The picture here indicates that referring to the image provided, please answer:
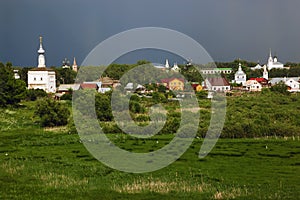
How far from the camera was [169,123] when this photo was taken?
3716 cm

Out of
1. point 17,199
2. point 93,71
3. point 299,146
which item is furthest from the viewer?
point 93,71

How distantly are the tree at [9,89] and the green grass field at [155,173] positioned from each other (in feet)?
59.5

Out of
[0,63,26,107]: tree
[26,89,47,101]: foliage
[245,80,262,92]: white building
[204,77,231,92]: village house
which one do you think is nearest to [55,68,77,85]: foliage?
[26,89,47,101]: foliage

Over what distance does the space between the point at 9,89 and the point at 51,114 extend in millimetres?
13709

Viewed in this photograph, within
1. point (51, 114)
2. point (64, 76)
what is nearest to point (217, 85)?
point (64, 76)

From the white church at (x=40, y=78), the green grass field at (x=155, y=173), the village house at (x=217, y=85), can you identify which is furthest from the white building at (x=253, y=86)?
the green grass field at (x=155, y=173)

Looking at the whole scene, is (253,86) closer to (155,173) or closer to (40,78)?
(40,78)

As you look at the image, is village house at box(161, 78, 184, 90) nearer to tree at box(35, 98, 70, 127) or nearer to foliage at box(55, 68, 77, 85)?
foliage at box(55, 68, 77, 85)

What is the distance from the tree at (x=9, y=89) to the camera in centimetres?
4939

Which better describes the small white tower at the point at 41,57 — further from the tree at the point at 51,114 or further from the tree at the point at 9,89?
the tree at the point at 51,114

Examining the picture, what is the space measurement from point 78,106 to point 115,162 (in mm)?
19900

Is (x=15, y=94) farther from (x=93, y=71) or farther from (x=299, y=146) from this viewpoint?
(x=93, y=71)

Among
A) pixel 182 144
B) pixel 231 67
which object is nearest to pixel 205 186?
pixel 182 144

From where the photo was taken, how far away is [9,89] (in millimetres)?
50281
